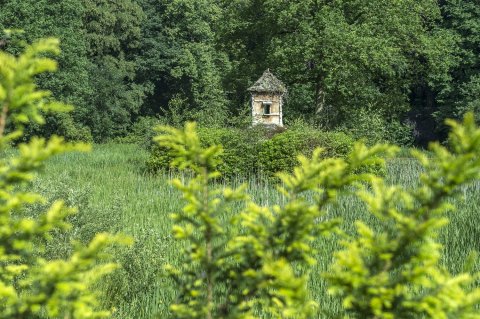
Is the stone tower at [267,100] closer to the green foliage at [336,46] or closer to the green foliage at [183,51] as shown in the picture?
the green foliage at [336,46]

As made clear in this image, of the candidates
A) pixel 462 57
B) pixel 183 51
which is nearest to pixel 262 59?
pixel 462 57

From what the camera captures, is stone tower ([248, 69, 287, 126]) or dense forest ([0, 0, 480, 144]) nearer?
stone tower ([248, 69, 287, 126])

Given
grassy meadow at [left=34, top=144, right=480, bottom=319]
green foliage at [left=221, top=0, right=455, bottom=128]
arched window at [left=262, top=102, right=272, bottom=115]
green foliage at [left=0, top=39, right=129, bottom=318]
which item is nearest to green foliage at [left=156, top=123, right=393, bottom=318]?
grassy meadow at [left=34, top=144, right=480, bottom=319]

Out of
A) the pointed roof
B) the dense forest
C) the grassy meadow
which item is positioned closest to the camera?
the grassy meadow

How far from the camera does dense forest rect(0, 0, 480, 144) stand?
21.4 metres

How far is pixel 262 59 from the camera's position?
79.9 feet

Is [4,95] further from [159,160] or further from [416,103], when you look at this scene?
[416,103]

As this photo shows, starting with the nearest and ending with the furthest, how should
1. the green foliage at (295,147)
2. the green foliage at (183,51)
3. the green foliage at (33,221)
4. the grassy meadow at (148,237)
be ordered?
the green foliage at (33,221), the grassy meadow at (148,237), the green foliage at (295,147), the green foliage at (183,51)

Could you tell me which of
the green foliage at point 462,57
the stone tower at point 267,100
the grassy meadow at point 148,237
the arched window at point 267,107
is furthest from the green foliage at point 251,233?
the green foliage at point 462,57

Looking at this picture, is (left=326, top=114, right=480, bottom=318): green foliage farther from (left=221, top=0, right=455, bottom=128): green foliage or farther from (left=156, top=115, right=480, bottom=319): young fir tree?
(left=221, top=0, right=455, bottom=128): green foliage

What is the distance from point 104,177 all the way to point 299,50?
31.6 feet

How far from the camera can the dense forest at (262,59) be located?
70.2 ft

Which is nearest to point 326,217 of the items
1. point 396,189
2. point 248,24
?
point 396,189

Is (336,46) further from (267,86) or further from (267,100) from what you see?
(267,100)
